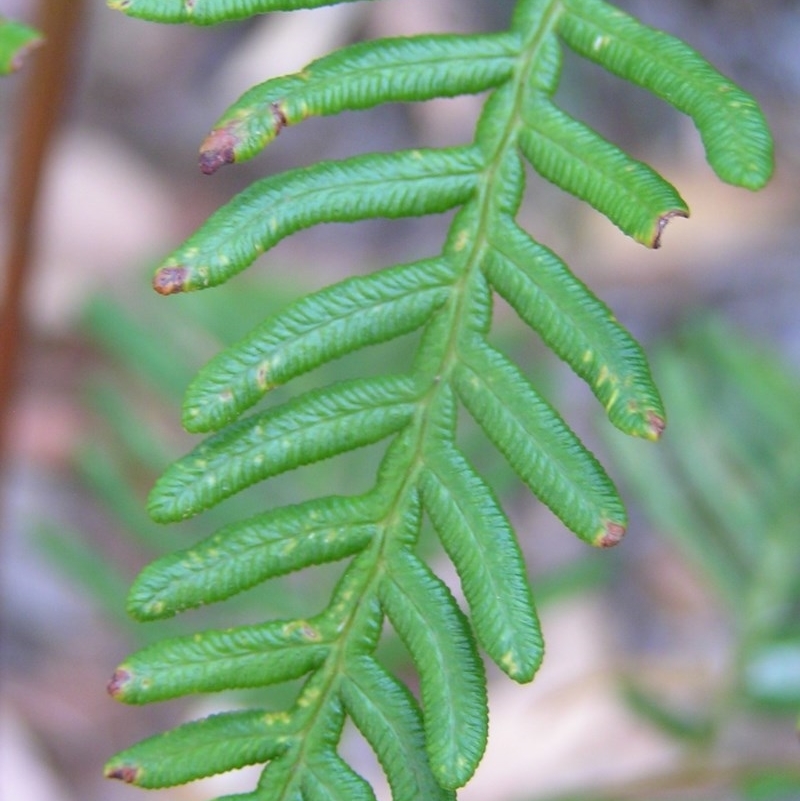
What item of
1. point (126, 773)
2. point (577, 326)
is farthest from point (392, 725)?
point (577, 326)

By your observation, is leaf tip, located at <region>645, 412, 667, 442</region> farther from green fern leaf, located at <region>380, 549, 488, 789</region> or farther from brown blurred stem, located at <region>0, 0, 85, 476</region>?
brown blurred stem, located at <region>0, 0, 85, 476</region>

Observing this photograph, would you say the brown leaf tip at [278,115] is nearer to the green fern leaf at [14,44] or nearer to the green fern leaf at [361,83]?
the green fern leaf at [361,83]

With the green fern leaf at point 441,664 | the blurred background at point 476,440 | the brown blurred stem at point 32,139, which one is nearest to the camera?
the green fern leaf at point 441,664

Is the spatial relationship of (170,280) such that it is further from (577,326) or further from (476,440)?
(476,440)

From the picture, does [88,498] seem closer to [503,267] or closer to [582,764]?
[582,764]

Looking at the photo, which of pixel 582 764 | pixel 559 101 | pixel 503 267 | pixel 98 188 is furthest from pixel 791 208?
pixel 503 267

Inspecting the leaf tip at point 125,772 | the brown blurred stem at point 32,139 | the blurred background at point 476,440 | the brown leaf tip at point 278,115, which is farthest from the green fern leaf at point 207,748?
the blurred background at point 476,440

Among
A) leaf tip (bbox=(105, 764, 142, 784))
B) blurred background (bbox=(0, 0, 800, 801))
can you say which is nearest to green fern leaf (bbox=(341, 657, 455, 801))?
leaf tip (bbox=(105, 764, 142, 784))
